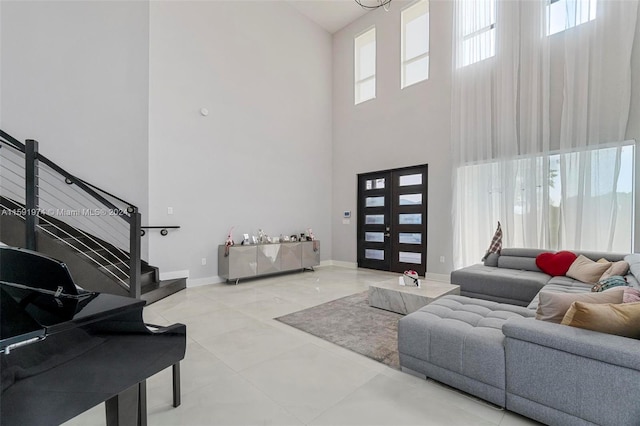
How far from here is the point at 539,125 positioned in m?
4.47

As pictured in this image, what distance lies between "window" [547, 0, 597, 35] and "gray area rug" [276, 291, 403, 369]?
496 cm

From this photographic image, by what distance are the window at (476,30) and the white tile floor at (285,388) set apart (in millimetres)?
5484

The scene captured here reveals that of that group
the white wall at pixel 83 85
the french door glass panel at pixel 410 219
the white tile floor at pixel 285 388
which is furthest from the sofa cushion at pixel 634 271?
the white wall at pixel 83 85

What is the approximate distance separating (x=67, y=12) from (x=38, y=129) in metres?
1.80

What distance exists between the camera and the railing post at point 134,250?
3180 millimetres

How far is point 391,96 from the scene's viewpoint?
21.1 feet

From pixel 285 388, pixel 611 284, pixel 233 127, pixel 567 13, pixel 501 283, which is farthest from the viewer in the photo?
pixel 233 127

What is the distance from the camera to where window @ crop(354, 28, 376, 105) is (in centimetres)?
704

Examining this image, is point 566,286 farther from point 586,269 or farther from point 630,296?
point 630,296

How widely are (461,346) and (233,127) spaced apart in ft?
17.5

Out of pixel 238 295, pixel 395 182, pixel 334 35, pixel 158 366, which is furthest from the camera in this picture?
pixel 334 35

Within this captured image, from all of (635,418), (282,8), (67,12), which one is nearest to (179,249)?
(67,12)

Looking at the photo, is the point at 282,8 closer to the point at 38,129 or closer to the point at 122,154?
the point at 122,154

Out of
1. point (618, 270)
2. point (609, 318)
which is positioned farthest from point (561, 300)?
point (618, 270)
